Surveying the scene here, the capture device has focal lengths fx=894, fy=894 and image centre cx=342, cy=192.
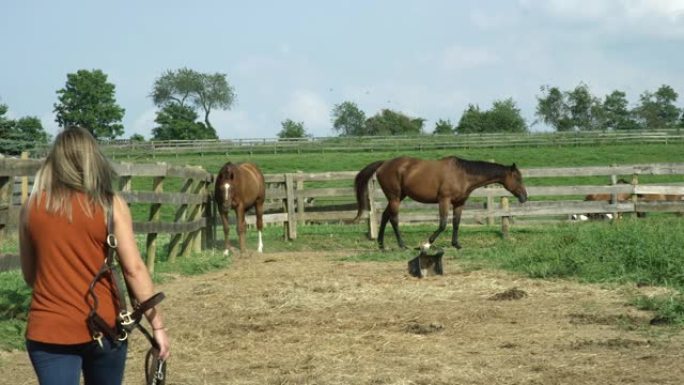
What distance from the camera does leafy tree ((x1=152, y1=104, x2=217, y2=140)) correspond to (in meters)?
87.6

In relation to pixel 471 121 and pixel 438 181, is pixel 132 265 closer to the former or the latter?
pixel 438 181

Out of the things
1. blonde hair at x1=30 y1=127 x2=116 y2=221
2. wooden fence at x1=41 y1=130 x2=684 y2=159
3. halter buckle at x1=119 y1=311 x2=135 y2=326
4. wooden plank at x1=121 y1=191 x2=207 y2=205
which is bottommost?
halter buckle at x1=119 y1=311 x2=135 y2=326

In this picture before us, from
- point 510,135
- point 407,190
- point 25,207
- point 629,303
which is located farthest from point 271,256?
point 510,135

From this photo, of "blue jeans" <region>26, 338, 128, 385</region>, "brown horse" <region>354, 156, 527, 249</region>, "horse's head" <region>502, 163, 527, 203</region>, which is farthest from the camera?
"horse's head" <region>502, 163, 527, 203</region>

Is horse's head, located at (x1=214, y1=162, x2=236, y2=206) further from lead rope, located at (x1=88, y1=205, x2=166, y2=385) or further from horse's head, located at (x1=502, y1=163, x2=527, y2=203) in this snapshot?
lead rope, located at (x1=88, y1=205, x2=166, y2=385)

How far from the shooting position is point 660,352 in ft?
19.8

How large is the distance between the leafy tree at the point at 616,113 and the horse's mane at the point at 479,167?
265 feet

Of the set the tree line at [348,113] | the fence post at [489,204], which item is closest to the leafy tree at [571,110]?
the tree line at [348,113]

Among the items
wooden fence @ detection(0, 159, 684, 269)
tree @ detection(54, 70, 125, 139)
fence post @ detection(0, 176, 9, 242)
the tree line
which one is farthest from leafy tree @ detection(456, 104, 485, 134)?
fence post @ detection(0, 176, 9, 242)

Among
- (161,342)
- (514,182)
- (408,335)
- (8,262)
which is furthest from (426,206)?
(161,342)

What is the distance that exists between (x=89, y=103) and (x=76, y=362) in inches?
3427

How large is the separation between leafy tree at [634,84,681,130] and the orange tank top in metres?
109

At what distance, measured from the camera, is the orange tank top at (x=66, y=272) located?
3199 millimetres

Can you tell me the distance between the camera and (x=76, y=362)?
3.24 meters
